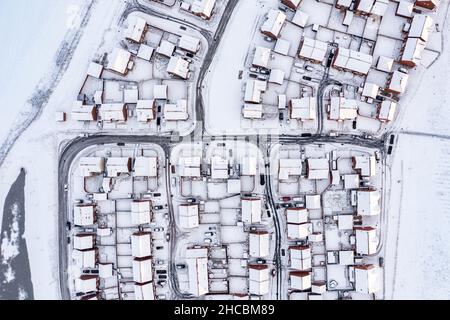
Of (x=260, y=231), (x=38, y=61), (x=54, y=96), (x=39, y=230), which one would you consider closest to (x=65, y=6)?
(x=38, y=61)

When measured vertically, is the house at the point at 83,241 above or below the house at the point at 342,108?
below

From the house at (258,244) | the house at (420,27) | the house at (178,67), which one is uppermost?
the house at (420,27)

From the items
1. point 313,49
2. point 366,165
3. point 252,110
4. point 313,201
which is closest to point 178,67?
point 252,110

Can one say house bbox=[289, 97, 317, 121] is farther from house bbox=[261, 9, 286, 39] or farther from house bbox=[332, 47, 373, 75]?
house bbox=[261, 9, 286, 39]

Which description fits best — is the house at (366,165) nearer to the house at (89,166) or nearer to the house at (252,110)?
the house at (252,110)

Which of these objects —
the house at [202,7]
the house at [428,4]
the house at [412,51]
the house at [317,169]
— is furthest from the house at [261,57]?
the house at [428,4]

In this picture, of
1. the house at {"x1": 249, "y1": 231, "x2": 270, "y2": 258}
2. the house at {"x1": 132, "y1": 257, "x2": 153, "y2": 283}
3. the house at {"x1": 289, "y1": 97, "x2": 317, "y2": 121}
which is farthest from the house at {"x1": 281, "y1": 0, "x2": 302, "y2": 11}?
the house at {"x1": 132, "y1": 257, "x2": 153, "y2": 283}

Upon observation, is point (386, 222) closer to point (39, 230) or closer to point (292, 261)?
point (292, 261)
